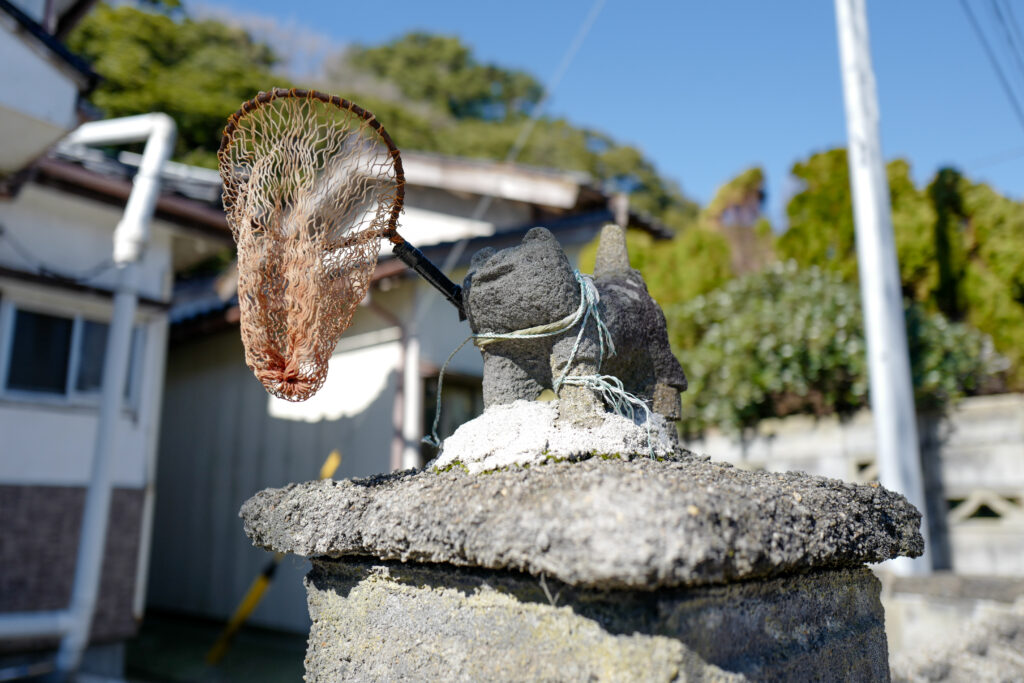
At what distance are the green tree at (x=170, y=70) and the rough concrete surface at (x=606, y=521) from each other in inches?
545

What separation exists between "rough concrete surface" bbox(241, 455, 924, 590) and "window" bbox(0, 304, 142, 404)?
569 centimetres

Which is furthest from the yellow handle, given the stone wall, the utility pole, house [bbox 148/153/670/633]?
the utility pole

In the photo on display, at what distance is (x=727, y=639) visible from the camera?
154 centimetres

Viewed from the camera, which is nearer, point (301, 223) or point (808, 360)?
point (301, 223)

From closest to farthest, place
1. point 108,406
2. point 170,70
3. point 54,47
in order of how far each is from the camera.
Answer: point 54,47 → point 108,406 → point 170,70

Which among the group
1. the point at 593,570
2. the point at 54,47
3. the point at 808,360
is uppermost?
the point at 54,47

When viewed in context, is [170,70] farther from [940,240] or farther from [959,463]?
[959,463]

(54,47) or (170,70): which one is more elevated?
(170,70)

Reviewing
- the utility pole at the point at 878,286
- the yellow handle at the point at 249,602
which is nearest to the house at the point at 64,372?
the yellow handle at the point at 249,602

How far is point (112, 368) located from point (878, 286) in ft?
20.8

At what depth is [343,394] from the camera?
295 inches

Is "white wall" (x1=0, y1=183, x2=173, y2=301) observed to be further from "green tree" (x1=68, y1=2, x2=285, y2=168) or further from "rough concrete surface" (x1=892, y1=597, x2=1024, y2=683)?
"green tree" (x1=68, y1=2, x2=285, y2=168)

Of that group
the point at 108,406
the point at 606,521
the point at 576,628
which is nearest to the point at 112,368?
the point at 108,406

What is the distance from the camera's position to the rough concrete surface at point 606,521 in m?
1.32
